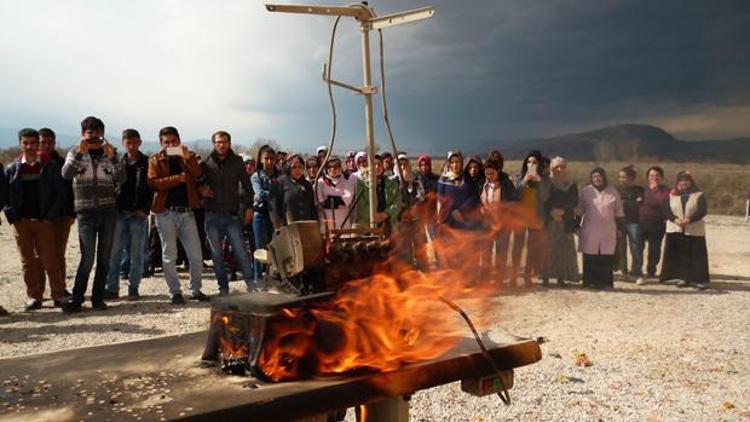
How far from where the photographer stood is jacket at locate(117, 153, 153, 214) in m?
7.16

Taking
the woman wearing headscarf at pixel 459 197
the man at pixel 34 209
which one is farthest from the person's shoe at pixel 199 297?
the woman wearing headscarf at pixel 459 197

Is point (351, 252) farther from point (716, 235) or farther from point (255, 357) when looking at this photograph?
point (716, 235)

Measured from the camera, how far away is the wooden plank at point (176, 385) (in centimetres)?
198

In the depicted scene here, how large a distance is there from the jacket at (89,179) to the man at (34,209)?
Result: 514 mm

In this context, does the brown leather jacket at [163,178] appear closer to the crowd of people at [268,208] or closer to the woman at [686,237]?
the crowd of people at [268,208]

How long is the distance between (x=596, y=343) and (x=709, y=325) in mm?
1827

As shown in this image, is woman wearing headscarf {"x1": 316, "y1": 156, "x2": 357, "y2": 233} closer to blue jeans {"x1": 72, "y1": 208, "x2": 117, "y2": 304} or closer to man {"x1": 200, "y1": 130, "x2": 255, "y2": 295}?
man {"x1": 200, "y1": 130, "x2": 255, "y2": 295}

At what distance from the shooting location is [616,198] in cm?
871

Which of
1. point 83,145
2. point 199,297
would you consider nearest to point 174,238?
point 199,297

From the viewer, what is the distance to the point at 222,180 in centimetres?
700

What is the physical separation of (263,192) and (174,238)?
150 cm

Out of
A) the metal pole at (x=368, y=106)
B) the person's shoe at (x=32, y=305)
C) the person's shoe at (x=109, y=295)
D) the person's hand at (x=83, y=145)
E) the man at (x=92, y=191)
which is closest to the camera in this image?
the metal pole at (x=368, y=106)

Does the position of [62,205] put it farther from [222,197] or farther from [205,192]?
[222,197]

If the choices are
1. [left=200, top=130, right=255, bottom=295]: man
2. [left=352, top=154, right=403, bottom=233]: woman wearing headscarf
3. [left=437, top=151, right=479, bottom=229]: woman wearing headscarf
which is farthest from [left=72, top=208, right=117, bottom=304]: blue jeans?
[left=437, top=151, right=479, bottom=229]: woman wearing headscarf
